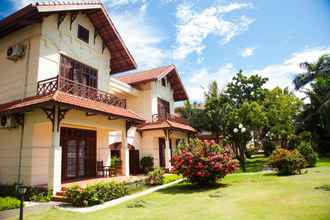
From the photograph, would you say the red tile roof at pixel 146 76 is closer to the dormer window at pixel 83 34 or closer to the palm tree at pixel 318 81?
the dormer window at pixel 83 34

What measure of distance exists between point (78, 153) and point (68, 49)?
5.64 m

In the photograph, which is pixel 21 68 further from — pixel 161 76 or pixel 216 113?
pixel 216 113

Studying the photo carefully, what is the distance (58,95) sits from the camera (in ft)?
31.9

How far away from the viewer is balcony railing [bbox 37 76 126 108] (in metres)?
10.4

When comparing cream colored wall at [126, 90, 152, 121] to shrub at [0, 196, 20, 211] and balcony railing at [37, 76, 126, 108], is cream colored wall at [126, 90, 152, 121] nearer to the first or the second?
balcony railing at [37, 76, 126, 108]

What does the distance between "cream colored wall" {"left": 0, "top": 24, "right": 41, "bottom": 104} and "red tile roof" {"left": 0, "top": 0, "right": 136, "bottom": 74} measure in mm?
396

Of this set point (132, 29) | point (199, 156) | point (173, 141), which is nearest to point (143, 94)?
point (173, 141)

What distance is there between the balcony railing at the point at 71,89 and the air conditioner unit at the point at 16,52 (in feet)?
6.75

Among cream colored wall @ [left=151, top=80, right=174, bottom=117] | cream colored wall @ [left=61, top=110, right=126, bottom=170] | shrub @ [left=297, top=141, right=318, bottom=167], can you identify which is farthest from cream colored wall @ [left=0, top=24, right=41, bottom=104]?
shrub @ [left=297, top=141, right=318, bottom=167]

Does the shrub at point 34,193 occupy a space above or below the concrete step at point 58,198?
above

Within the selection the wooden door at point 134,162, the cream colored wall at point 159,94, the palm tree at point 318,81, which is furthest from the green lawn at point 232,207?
the palm tree at point 318,81

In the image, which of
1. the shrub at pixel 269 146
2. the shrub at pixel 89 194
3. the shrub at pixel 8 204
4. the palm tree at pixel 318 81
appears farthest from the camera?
the shrub at pixel 269 146

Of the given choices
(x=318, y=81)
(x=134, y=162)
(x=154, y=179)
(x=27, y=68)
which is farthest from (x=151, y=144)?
(x=318, y=81)

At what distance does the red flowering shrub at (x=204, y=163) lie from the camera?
11.3 meters
